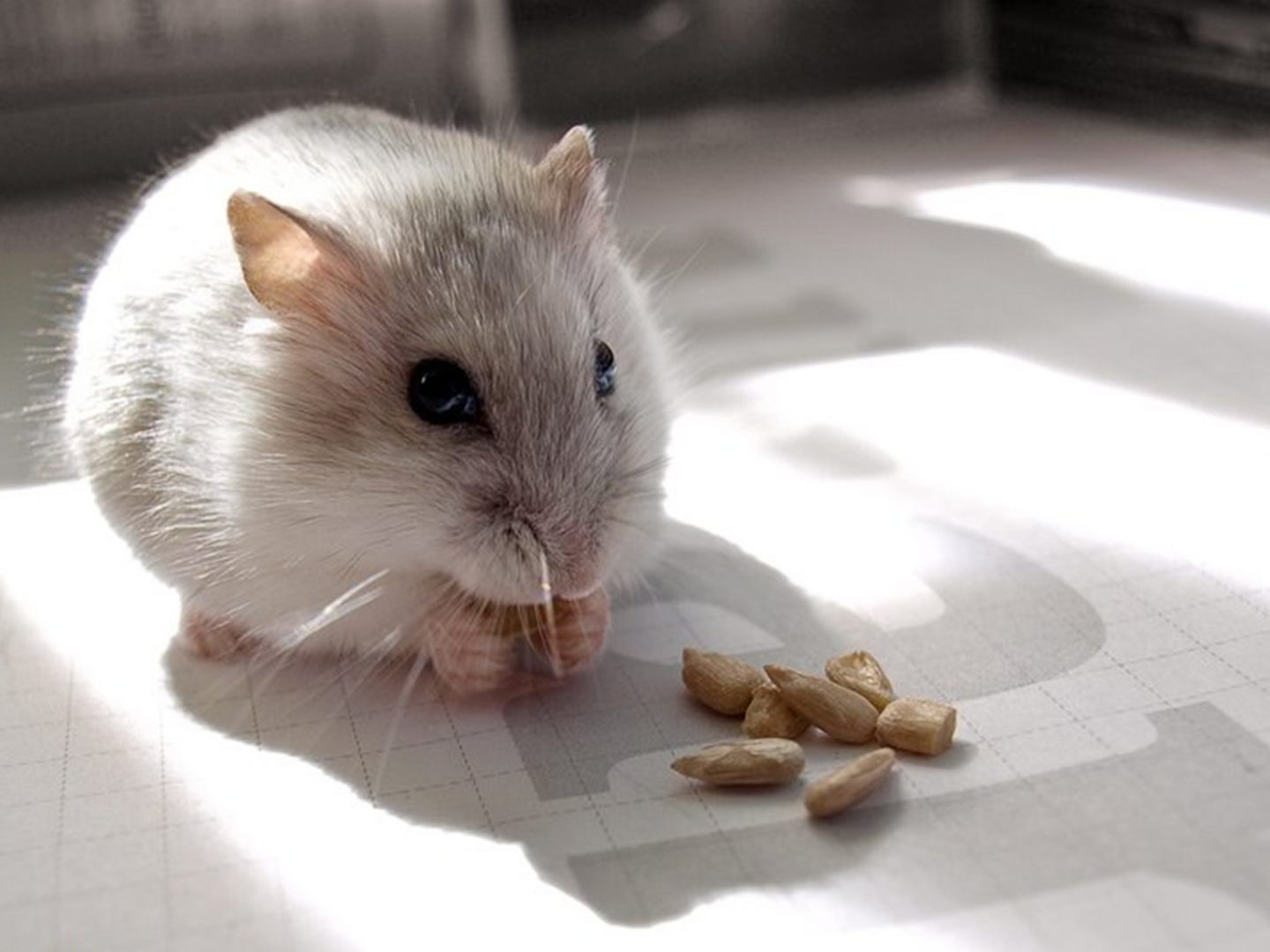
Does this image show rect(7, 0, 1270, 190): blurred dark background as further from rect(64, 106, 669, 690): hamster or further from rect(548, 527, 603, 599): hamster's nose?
rect(548, 527, 603, 599): hamster's nose

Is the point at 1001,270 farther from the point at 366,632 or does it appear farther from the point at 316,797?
the point at 316,797

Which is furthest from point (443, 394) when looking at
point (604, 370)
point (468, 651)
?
point (468, 651)

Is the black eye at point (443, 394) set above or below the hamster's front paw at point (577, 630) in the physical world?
above

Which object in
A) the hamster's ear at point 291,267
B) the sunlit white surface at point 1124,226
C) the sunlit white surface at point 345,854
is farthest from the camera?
the sunlit white surface at point 1124,226

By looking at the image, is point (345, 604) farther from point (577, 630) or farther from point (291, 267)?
point (291, 267)

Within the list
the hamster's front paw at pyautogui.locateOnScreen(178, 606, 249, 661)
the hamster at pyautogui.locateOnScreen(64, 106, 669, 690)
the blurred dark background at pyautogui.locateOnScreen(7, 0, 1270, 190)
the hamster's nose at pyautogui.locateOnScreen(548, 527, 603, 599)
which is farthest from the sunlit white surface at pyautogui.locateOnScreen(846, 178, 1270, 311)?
the hamster's front paw at pyautogui.locateOnScreen(178, 606, 249, 661)

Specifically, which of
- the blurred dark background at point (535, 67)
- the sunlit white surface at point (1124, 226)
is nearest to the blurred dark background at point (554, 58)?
the blurred dark background at point (535, 67)

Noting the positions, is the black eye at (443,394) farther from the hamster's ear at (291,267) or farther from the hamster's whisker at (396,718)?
the hamster's whisker at (396,718)

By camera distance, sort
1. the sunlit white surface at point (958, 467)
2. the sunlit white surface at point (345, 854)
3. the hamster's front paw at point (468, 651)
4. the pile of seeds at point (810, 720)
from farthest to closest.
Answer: the sunlit white surface at point (958, 467) < the hamster's front paw at point (468, 651) < the pile of seeds at point (810, 720) < the sunlit white surface at point (345, 854)
